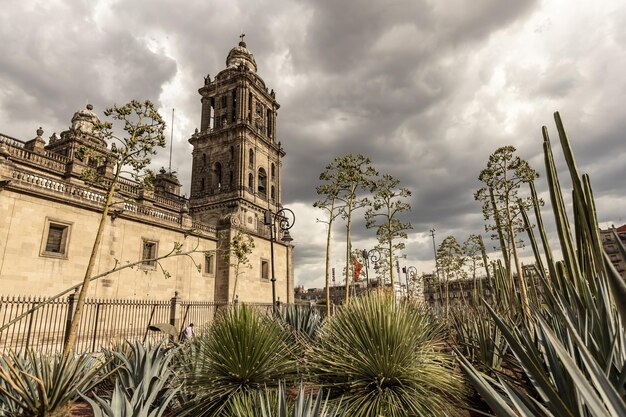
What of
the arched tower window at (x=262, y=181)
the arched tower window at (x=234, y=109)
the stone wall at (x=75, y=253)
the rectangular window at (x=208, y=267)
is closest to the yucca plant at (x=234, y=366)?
the stone wall at (x=75, y=253)

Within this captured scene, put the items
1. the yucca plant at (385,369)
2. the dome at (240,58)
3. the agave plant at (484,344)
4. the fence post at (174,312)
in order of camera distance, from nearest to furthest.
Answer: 1. the yucca plant at (385,369)
2. the agave plant at (484,344)
3. the fence post at (174,312)
4. the dome at (240,58)

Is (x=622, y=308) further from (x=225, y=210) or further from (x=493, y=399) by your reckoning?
(x=225, y=210)

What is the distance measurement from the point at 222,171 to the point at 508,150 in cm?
2549

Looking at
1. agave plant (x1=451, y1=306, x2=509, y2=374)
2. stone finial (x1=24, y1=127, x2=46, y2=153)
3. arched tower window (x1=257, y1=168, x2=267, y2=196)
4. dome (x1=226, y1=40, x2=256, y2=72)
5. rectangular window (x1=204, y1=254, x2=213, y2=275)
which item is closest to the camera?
agave plant (x1=451, y1=306, x2=509, y2=374)

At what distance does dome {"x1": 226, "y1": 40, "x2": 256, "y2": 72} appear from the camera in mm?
37375

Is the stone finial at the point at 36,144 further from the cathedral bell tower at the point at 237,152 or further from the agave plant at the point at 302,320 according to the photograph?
the agave plant at the point at 302,320

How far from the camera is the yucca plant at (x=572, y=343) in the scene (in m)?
1.31

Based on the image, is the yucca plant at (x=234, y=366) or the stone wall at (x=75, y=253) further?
the stone wall at (x=75, y=253)

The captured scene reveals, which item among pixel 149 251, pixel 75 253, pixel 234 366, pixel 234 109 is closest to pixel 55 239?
pixel 75 253

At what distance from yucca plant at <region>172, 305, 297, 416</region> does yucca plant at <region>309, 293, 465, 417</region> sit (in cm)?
60

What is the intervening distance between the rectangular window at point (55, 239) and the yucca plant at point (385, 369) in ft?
48.3

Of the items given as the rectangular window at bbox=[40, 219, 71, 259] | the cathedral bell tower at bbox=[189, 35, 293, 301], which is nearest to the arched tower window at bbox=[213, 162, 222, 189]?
the cathedral bell tower at bbox=[189, 35, 293, 301]

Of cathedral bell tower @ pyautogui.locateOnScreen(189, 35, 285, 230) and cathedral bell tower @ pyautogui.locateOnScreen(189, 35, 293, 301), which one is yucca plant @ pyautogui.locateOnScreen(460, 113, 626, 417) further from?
cathedral bell tower @ pyautogui.locateOnScreen(189, 35, 285, 230)

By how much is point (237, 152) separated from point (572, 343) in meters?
30.7
